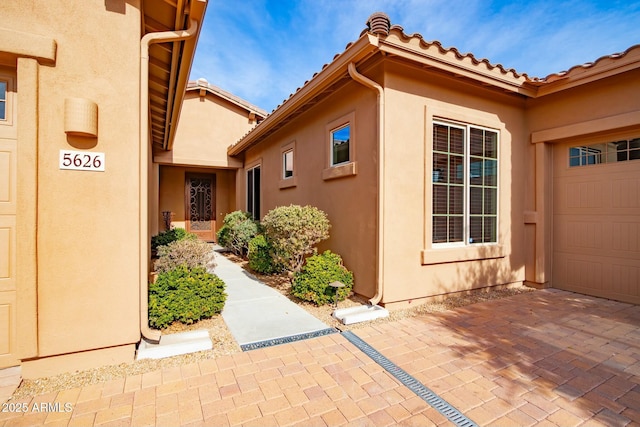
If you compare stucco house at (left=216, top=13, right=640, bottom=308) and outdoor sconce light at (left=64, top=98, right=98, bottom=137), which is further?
stucco house at (left=216, top=13, right=640, bottom=308)

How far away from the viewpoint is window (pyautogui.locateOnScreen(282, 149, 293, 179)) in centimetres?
863

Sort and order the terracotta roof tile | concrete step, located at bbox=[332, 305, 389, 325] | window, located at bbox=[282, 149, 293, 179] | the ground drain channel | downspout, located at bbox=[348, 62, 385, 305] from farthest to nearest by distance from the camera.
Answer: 1. window, located at bbox=[282, 149, 293, 179]
2. the terracotta roof tile
3. downspout, located at bbox=[348, 62, 385, 305]
4. concrete step, located at bbox=[332, 305, 389, 325]
5. the ground drain channel

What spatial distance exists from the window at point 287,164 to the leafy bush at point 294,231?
2768 mm

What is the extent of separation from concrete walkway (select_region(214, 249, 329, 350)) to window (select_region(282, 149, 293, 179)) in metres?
3.50

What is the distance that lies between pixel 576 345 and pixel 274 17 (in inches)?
419

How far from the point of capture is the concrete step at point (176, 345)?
3.49 metres

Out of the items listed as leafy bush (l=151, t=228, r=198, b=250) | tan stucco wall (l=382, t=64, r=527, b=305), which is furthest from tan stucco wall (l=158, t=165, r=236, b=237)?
tan stucco wall (l=382, t=64, r=527, b=305)

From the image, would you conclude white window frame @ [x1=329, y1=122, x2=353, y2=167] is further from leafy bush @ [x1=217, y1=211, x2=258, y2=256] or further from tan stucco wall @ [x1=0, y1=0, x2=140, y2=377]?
leafy bush @ [x1=217, y1=211, x2=258, y2=256]

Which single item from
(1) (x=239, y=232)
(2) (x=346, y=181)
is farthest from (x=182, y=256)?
(1) (x=239, y=232)

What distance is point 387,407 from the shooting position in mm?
2715

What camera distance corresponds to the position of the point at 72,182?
317 cm

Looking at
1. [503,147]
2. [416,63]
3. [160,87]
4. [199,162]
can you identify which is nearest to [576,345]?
[503,147]

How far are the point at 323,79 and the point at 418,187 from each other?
261 cm

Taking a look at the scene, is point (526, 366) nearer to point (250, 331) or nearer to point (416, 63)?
point (250, 331)
